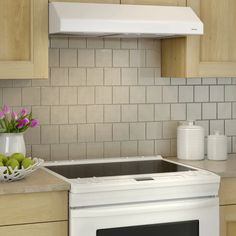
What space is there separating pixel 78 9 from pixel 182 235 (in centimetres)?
126

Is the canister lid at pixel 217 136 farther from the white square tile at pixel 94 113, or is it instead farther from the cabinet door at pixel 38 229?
the cabinet door at pixel 38 229

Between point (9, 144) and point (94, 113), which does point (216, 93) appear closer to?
point (94, 113)

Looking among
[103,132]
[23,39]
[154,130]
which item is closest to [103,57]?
[103,132]

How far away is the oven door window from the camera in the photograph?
3.11m

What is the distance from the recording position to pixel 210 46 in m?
3.69

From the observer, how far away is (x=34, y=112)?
3682mm

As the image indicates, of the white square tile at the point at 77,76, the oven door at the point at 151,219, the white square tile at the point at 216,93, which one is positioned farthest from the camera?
the white square tile at the point at 216,93

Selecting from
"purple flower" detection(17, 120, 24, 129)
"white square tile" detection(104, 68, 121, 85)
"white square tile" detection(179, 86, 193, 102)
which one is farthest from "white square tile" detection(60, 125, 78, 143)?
"white square tile" detection(179, 86, 193, 102)

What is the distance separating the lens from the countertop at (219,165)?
3.36 m

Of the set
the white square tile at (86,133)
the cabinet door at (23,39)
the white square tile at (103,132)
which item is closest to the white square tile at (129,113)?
the white square tile at (103,132)

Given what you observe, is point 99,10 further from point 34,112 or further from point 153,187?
point 153,187

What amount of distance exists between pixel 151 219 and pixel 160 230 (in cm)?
7

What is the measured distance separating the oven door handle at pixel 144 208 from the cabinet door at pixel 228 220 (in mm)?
105

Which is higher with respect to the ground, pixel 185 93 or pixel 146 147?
pixel 185 93
